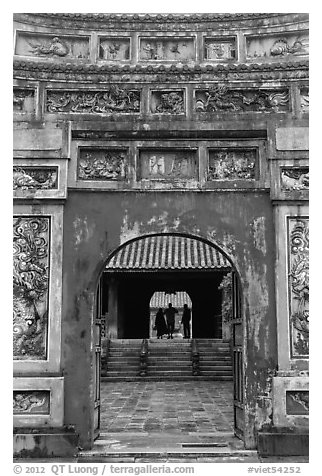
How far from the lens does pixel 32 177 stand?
6.91m

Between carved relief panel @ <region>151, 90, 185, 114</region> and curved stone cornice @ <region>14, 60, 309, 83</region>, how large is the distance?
18 centimetres

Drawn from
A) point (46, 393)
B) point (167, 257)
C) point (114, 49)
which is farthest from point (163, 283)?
point (46, 393)

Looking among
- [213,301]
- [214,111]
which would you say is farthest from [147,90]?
[213,301]

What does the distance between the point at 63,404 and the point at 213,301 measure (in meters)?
14.0

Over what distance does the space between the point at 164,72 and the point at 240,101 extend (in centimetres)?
103

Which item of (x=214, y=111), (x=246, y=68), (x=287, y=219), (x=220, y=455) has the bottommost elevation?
(x=220, y=455)

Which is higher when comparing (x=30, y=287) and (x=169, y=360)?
(x=30, y=287)

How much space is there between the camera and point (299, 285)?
6.70m

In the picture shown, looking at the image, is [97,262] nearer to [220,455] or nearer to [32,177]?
[32,177]

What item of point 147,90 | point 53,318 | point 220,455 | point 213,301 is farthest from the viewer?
point 213,301

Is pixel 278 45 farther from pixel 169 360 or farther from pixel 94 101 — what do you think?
pixel 169 360

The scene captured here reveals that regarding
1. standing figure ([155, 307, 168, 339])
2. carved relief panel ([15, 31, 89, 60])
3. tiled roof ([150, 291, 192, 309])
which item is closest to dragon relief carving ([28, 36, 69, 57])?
carved relief panel ([15, 31, 89, 60])

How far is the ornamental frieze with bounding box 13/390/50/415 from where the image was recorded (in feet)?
21.2

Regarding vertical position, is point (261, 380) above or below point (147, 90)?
below
